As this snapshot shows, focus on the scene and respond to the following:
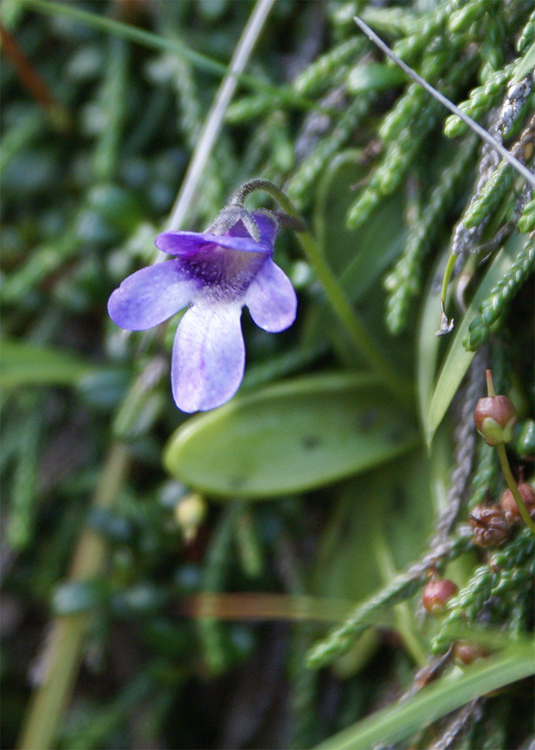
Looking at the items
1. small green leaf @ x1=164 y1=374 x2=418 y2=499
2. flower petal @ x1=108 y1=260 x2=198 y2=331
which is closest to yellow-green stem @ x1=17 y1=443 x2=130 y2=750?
small green leaf @ x1=164 y1=374 x2=418 y2=499

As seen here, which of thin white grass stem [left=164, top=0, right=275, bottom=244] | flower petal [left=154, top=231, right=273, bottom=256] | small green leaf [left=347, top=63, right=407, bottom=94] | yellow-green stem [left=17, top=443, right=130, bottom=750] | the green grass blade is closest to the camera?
the green grass blade

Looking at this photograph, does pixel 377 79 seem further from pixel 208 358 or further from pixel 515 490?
pixel 515 490

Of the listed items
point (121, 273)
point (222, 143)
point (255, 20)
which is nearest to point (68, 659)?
point (121, 273)

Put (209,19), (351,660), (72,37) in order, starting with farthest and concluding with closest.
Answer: (72,37) → (209,19) → (351,660)

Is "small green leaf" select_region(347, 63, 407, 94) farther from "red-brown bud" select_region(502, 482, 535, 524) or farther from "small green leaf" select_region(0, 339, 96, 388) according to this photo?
"small green leaf" select_region(0, 339, 96, 388)

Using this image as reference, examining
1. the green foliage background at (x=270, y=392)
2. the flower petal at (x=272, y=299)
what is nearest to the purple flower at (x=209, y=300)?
the flower petal at (x=272, y=299)

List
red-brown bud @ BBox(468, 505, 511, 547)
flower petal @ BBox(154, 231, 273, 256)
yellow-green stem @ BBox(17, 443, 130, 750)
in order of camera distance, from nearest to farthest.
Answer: flower petal @ BBox(154, 231, 273, 256)
red-brown bud @ BBox(468, 505, 511, 547)
yellow-green stem @ BBox(17, 443, 130, 750)

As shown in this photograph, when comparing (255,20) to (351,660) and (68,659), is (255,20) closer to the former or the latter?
(351,660)

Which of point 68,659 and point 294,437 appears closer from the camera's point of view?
point 294,437
